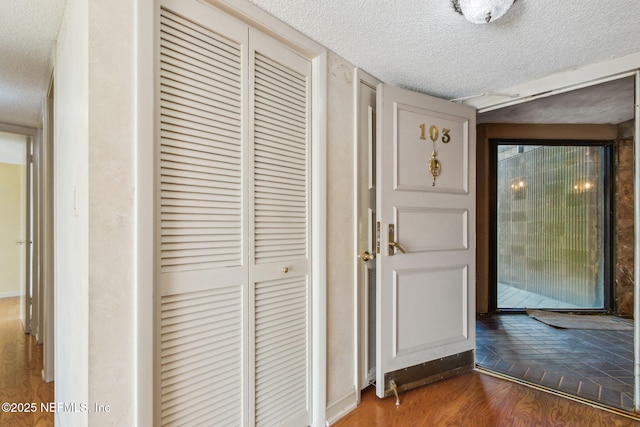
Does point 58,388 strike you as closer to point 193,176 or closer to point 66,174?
point 66,174

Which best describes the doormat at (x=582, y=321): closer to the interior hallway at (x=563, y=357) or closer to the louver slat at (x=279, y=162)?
the interior hallway at (x=563, y=357)

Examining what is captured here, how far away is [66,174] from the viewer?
1385 millimetres

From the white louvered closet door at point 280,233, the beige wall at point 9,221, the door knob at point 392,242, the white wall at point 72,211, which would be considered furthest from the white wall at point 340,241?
the beige wall at point 9,221

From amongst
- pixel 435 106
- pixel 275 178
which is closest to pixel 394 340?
pixel 275 178

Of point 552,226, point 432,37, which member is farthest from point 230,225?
point 552,226

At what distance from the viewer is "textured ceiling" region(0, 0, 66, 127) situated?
143 centimetres

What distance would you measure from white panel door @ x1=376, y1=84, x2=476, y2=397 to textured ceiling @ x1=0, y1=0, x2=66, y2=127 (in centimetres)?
178

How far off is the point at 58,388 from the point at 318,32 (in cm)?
227

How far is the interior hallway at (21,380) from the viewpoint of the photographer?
6.05 ft

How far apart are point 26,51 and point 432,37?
2.27 metres

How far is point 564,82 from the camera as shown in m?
2.10

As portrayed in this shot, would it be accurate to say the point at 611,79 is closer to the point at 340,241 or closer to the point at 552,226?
the point at 340,241

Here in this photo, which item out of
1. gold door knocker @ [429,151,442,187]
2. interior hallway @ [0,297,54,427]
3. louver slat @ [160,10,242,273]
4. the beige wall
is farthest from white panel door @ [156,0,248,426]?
the beige wall

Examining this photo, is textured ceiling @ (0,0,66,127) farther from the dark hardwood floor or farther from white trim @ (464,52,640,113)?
white trim @ (464,52,640,113)
